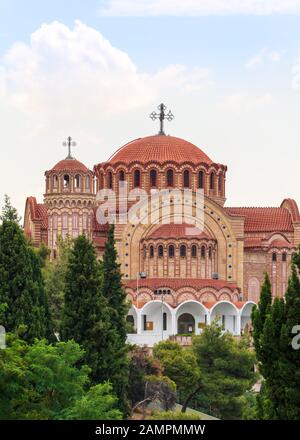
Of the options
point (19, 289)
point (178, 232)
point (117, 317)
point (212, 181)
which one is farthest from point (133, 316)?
point (19, 289)

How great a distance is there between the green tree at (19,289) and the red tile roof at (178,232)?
85.0 ft

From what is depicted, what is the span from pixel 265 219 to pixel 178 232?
6.69 meters

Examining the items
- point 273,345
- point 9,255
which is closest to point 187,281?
point 9,255

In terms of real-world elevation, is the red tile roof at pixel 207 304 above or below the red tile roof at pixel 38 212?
below

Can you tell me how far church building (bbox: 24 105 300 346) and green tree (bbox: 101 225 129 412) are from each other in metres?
12.9

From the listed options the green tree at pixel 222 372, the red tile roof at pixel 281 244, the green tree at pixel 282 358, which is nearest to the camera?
the green tree at pixel 282 358

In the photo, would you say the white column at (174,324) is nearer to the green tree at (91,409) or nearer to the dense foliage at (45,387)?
the dense foliage at (45,387)

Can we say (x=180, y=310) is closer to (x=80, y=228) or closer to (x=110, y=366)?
(x=80, y=228)

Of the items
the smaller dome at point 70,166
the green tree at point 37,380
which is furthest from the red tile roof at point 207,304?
the green tree at point 37,380

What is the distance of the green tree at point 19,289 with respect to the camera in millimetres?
50438

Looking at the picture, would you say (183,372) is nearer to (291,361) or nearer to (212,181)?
(291,361)

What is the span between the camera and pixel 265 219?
8388cm
